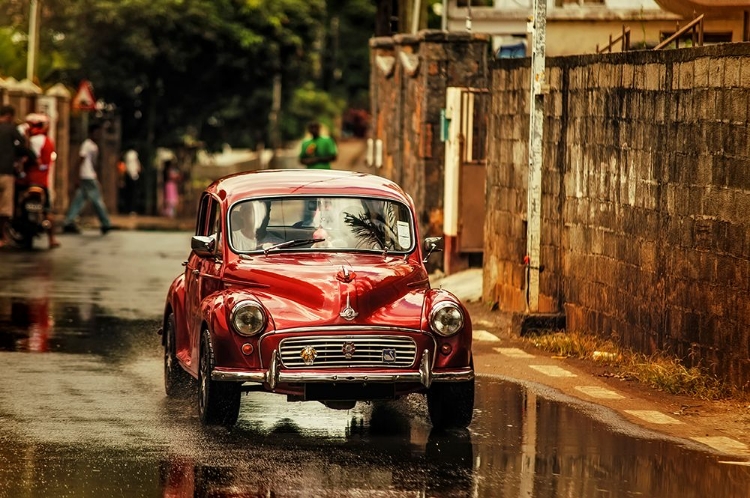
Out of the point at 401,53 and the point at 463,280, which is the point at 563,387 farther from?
the point at 401,53

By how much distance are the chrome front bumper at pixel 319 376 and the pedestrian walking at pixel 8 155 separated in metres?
14.7

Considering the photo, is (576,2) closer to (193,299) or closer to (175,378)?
(175,378)

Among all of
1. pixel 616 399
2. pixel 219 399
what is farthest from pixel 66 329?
pixel 616 399

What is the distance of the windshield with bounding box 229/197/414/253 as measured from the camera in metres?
11.6

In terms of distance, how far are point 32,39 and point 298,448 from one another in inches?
1096

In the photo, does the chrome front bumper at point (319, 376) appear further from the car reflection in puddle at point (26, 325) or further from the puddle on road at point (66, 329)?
the car reflection in puddle at point (26, 325)

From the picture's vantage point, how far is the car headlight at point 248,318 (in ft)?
34.3

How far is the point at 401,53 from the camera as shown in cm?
2341

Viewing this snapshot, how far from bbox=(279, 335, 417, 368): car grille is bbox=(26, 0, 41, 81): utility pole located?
26718mm

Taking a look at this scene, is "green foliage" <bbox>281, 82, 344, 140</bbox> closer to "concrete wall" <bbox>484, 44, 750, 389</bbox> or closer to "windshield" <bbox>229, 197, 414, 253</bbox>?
"concrete wall" <bbox>484, 44, 750, 389</bbox>

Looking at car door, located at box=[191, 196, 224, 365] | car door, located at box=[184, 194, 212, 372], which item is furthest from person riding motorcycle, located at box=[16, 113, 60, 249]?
car door, located at box=[191, 196, 224, 365]

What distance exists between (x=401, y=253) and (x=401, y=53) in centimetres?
1200

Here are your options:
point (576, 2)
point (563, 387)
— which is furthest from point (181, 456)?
point (576, 2)

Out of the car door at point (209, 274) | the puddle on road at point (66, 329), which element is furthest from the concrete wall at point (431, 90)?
the car door at point (209, 274)
